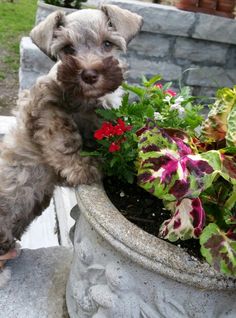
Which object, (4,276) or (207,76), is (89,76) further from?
(207,76)

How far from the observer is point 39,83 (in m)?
1.79

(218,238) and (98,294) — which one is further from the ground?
(218,238)

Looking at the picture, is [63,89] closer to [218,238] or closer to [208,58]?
[218,238]

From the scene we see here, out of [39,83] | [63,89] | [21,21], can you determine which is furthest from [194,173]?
[21,21]

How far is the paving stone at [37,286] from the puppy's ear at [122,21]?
983mm

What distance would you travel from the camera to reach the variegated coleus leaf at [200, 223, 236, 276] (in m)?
1.12

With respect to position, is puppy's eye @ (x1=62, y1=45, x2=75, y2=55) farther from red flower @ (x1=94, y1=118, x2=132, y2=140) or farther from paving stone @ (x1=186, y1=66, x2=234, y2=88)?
paving stone @ (x1=186, y1=66, x2=234, y2=88)

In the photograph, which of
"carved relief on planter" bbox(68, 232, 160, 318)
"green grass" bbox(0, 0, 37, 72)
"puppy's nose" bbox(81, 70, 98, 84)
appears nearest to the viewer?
"carved relief on planter" bbox(68, 232, 160, 318)

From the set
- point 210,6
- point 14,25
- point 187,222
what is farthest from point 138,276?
point 14,25

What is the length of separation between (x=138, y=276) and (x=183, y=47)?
365cm

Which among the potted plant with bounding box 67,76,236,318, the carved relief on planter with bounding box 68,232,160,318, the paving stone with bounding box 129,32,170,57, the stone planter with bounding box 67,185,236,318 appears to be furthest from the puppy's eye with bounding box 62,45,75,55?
the paving stone with bounding box 129,32,170,57

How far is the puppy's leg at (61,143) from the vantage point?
161 cm

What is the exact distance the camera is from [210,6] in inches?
177

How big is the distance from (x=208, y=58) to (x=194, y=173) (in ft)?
12.3
